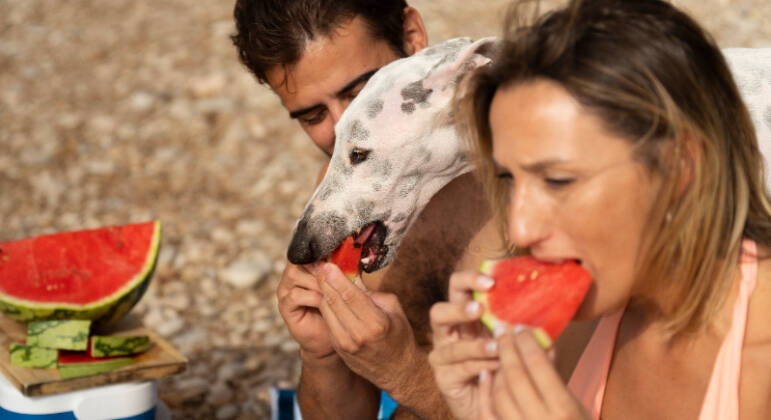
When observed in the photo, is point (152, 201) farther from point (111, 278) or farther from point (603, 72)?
point (603, 72)

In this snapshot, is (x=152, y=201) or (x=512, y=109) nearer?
(x=512, y=109)

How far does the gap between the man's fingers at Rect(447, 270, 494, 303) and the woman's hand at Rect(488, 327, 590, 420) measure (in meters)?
0.23

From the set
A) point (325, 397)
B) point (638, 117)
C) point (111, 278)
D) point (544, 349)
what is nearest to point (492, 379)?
point (544, 349)

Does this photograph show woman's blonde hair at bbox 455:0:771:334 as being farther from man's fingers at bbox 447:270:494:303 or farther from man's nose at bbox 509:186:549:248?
man's fingers at bbox 447:270:494:303

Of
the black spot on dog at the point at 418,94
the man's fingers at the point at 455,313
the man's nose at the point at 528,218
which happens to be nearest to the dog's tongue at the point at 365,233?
the black spot on dog at the point at 418,94

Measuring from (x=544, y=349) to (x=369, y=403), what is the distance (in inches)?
76.6

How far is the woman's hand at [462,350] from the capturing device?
2236mm

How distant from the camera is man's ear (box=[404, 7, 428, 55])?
4129 millimetres

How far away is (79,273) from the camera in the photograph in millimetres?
4383

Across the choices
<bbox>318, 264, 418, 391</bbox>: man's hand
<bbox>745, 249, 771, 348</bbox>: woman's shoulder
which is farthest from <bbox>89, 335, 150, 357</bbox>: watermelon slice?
<bbox>745, 249, 771, 348</bbox>: woman's shoulder

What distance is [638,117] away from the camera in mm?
2135

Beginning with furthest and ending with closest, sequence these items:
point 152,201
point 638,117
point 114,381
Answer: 1. point 152,201
2. point 114,381
3. point 638,117

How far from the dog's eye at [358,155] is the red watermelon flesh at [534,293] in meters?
0.90

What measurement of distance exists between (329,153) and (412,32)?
68 centimetres
